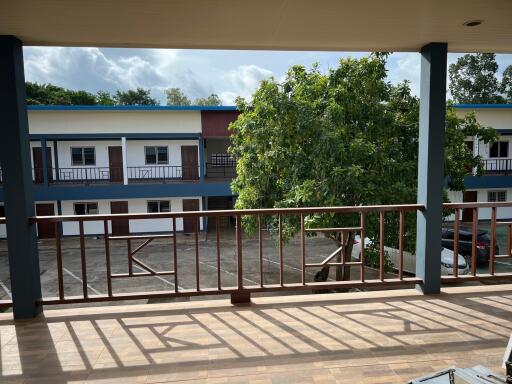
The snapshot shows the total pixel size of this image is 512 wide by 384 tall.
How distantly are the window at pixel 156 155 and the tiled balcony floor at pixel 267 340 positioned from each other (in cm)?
1396

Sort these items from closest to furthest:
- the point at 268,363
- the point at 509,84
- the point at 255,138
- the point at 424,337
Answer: the point at 268,363, the point at 424,337, the point at 255,138, the point at 509,84

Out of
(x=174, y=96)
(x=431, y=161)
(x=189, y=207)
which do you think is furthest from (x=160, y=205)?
(x=174, y=96)

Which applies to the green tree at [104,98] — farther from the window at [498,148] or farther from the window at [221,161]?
the window at [498,148]

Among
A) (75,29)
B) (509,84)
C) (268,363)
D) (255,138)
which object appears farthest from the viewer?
(509,84)

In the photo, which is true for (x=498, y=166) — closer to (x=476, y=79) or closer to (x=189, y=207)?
(x=476, y=79)

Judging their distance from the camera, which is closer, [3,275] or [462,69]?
[3,275]

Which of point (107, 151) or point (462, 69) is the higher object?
point (462, 69)

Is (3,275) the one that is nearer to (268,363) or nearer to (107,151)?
(107,151)

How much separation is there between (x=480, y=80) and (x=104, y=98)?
32.7 metres

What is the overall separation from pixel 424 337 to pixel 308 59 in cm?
603

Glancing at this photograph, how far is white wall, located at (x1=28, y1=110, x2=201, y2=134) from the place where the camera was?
14.5m

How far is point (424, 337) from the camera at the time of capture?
94.2 inches

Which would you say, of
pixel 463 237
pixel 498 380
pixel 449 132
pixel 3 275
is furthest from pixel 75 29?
pixel 3 275

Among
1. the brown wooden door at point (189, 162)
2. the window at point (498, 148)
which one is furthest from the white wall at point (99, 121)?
the window at point (498, 148)
